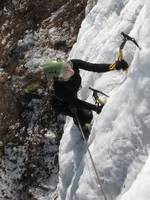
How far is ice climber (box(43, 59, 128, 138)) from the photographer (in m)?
9.28

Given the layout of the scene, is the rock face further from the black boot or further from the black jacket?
the black jacket

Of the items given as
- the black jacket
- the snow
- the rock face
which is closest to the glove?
the snow

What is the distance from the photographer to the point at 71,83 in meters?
9.76

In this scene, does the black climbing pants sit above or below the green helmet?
below

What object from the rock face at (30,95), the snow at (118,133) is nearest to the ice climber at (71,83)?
Result: the snow at (118,133)

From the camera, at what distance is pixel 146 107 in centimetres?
790

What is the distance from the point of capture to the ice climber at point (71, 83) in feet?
30.5

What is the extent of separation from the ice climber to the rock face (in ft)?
14.2

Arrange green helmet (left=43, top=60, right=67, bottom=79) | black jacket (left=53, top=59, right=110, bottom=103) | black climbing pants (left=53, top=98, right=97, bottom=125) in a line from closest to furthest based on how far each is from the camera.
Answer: green helmet (left=43, top=60, right=67, bottom=79)
black jacket (left=53, top=59, right=110, bottom=103)
black climbing pants (left=53, top=98, right=97, bottom=125)

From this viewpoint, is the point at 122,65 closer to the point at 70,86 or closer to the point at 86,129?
the point at 70,86

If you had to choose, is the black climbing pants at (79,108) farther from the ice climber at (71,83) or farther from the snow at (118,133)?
the snow at (118,133)

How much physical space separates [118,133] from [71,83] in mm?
1946

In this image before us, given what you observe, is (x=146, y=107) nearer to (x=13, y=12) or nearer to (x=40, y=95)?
(x=40, y=95)

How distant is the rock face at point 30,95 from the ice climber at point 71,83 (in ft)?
14.2
